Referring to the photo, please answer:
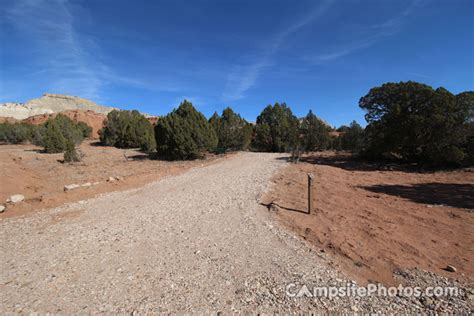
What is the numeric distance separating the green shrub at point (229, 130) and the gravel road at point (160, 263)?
19.2 meters

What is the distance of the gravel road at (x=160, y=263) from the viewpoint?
3000mm

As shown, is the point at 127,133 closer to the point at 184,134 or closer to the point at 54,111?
the point at 184,134

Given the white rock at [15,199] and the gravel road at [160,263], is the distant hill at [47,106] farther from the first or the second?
the gravel road at [160,263]

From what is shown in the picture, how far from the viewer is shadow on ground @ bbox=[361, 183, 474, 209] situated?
317 inches

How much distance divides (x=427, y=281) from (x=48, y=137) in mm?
32248

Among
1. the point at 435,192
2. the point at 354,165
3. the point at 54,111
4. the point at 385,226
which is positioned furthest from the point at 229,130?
the point at 54,111

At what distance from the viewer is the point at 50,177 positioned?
12094mm

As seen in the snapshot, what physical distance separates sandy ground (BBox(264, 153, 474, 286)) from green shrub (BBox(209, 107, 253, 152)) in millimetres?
16658

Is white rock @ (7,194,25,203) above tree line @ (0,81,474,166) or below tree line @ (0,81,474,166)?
Answer: below

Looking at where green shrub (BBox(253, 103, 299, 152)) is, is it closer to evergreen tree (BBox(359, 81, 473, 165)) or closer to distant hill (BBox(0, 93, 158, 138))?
evergreen tree (BBox(359, 81, 473, 165))

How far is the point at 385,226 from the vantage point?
5531mm

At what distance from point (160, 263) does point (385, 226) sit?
5.57m

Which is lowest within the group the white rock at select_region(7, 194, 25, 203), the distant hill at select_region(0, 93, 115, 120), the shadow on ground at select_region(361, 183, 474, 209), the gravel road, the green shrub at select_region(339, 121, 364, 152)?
the gravel road

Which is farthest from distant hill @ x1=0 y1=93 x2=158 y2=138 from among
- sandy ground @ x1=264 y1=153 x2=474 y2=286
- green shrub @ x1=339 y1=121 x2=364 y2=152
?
sandy ground @ x1=264 y1=153 x2=474 y2=286
